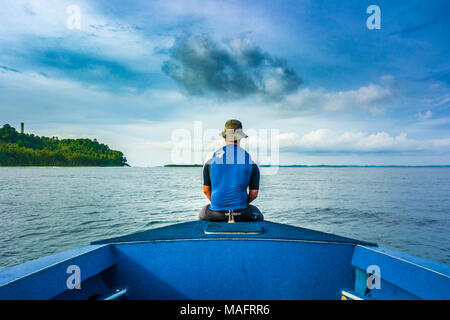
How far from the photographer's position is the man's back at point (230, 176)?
3.33 metres

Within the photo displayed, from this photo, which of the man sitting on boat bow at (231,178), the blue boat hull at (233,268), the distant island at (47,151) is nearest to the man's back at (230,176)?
the man sitting on boat bow at (231,178)

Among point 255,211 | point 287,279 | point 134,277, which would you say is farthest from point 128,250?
point 255,211

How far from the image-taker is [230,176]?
11.0 feet

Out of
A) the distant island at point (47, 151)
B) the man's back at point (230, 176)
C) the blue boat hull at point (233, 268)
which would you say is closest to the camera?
the blue boat hull at point (233, 268)

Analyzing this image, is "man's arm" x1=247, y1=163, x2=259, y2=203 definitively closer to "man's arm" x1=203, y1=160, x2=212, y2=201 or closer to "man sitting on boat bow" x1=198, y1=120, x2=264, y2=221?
"man sitting on boat bow" x1=198, y1=120, x2=264, y2=221

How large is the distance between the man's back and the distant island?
135 m

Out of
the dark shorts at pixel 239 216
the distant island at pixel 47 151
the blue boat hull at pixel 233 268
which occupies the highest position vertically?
the distant island at pixel 47 151

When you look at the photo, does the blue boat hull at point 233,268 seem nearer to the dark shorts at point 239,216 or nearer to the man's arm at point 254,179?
the dark shorts at point 239,216

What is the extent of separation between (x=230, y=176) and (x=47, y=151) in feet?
460

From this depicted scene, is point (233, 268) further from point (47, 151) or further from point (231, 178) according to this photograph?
point (47, 151)

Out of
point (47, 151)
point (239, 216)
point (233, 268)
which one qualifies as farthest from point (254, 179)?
point (47, 151)

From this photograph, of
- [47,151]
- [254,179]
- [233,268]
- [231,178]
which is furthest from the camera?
[47,151]

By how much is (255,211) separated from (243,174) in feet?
2.25

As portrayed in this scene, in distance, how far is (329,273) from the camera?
227 centimetres
